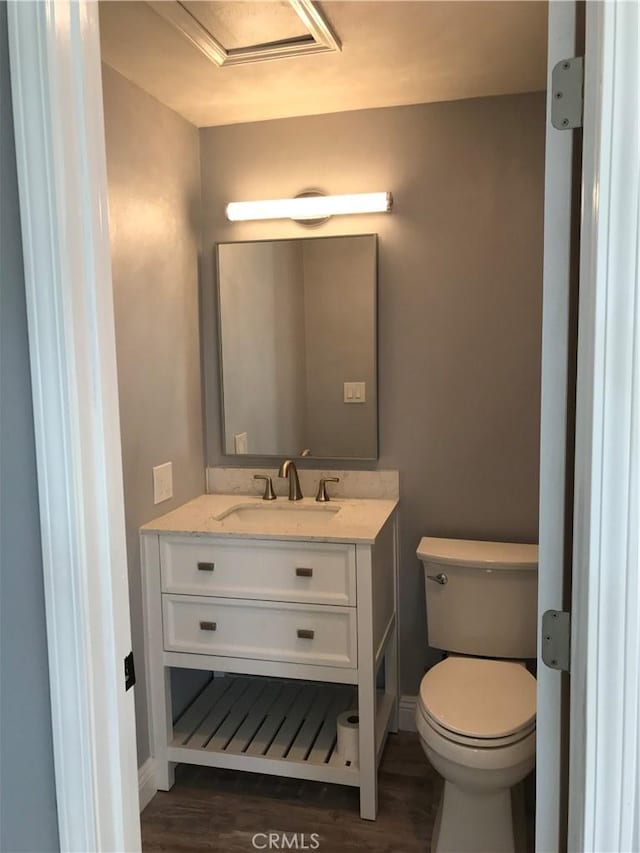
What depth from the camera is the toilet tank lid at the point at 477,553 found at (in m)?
2.25

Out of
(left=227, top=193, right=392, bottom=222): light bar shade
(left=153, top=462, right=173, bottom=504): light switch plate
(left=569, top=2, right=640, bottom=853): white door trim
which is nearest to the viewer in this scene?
(left=569, top=2, right=640, bottom=853): white door trim

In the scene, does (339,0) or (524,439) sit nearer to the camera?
(339,0)

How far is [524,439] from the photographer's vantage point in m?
2.44

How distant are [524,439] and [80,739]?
6.10ft

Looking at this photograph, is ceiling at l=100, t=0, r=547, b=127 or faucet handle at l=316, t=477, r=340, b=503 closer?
ceiling at l=100, t=0, r=547, b=127

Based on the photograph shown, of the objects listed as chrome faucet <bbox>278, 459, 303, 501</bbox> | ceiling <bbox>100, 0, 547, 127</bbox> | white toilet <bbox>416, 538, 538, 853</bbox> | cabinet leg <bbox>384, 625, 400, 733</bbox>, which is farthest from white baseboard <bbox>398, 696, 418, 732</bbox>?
ceiling <bbox>100, 0, 547, 127</bbox>

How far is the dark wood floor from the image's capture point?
2.04 m

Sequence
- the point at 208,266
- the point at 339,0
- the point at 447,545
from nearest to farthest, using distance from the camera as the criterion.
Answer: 1. the point at 339,0
2. the point at 447,545
3. the point at 208,266

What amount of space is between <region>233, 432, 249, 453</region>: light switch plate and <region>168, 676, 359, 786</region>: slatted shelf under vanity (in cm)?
97

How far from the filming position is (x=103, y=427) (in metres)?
1.03

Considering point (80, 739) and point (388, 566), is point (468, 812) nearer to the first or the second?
point (388, 566)

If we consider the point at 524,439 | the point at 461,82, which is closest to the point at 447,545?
the point at 524,439

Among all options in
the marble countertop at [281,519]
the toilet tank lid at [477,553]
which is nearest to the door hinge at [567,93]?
the marble countertop at [281,519]

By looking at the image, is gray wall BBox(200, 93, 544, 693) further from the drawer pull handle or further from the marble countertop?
the drawer pull handle
